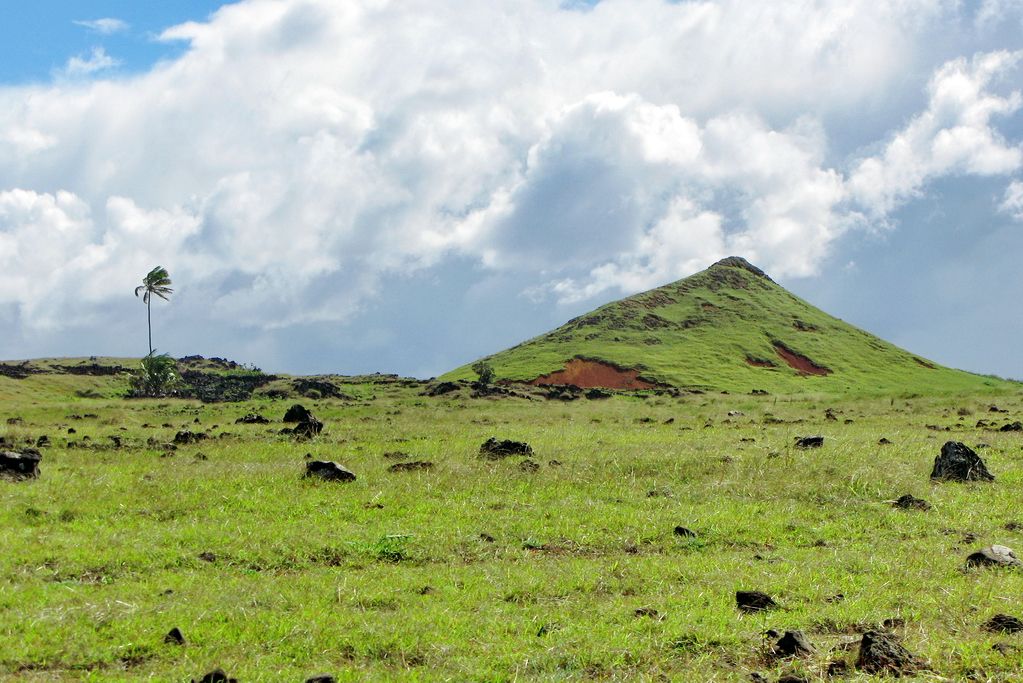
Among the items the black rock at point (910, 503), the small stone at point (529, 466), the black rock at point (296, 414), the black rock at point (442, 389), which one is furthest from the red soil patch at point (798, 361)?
the black rock at point (910, 503)

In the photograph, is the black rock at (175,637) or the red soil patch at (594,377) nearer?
the black rock at (175,637)

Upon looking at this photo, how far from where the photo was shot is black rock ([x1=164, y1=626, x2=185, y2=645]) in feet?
29.8

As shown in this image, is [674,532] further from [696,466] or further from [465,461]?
[465,461]

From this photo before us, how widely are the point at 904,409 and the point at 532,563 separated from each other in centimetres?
3904

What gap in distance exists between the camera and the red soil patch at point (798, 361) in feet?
359

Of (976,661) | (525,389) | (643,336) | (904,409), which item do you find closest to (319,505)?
(976,661)

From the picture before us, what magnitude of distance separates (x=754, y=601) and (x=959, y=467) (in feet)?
39.1

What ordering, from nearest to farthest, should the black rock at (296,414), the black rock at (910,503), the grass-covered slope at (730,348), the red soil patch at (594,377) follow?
the black rock at (910,503), the black rock at (296,414), the red soil patch at (594,377), the grass-covered slope at (730,348)

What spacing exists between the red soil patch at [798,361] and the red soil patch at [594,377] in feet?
84.4

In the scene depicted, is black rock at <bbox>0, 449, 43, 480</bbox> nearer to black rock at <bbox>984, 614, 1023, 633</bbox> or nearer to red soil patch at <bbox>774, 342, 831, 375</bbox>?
black rock at <bbox>984, 614, 1023, 633</bbox>

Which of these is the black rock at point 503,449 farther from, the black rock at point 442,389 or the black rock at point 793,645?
the black rock at point 442,389

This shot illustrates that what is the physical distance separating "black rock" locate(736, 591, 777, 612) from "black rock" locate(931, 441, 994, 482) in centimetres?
1141

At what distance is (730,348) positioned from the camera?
111312mm

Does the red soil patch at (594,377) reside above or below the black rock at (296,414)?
above
